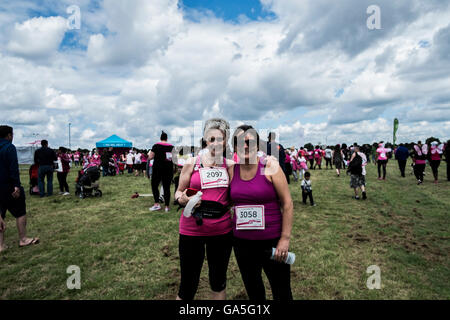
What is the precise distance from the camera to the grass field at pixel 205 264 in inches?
137

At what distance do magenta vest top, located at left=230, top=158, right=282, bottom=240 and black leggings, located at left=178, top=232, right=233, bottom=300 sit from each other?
0.24m

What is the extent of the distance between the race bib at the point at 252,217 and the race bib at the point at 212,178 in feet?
1.05

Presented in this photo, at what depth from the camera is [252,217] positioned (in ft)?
7.41

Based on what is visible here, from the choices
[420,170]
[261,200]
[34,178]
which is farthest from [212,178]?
[420,170]

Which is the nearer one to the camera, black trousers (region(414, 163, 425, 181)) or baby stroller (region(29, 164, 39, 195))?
baby stroller (region(29, 164, 39, 195))

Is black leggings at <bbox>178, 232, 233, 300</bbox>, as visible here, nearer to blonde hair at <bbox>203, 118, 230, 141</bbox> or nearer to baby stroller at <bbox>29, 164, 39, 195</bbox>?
blonde hair at <bbox>203, 118, 230, 141</bbox>

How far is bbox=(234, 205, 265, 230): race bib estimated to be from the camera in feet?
7.39

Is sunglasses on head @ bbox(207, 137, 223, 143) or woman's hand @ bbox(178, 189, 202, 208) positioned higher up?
sunglasses on head @ bbox(207, 137, 223, 143)

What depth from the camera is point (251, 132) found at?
2328mm

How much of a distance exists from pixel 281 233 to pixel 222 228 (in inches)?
21.6

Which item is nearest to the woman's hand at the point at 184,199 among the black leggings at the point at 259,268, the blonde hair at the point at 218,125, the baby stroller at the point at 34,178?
the black leggings at the point at 259,268

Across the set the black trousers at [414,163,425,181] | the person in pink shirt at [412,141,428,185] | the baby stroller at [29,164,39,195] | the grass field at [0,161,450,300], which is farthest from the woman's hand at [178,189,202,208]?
the black trousers at [414,163,425,181]
